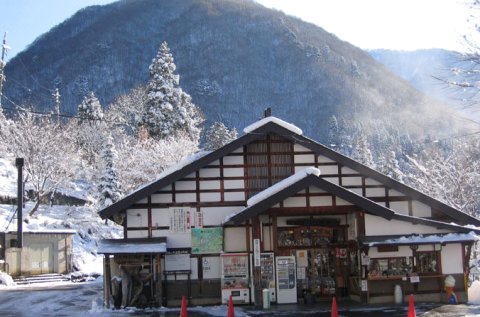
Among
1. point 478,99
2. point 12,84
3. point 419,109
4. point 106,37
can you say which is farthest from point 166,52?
point 106,37

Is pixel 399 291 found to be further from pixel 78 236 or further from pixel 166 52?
pixel 166 52

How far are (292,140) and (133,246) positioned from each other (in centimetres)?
748

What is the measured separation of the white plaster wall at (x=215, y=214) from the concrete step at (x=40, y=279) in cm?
1734

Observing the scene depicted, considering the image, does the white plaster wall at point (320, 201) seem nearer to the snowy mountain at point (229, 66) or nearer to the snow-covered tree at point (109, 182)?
the snow-covered tree at point (109, 182)

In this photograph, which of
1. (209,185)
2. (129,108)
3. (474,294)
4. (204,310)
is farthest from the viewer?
(129,108)

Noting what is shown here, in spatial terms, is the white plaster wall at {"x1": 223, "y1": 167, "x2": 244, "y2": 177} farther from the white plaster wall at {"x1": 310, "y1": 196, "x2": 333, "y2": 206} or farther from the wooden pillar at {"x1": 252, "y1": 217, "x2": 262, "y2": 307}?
the white plaster wall at {"x1": 310, "y1": 196, "x2": 333, "y2": 206}

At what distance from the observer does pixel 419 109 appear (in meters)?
135

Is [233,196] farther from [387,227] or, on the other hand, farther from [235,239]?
[387,227]

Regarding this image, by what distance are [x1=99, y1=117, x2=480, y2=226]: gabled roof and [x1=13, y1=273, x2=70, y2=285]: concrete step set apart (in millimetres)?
15945

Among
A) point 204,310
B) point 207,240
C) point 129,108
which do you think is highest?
point 129,108

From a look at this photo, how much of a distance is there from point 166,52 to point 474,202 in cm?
3436

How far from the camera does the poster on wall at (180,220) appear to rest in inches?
859

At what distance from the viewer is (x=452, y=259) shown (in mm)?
21422

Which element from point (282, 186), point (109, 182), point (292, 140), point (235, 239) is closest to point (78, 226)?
point (109, 182)
